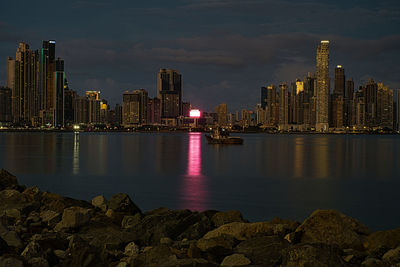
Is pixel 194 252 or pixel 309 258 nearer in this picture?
pixel 309 258

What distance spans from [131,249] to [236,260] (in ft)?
8.59

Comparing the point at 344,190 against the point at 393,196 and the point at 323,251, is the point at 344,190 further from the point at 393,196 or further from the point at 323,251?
the point at 323,251

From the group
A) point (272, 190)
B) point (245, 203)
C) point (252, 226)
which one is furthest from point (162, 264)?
point (272, 190)

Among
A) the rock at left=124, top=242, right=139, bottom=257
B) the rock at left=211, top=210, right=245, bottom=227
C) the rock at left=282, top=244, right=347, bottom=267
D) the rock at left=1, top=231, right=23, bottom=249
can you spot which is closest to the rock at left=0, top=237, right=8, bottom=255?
the rock at left=1, top=231, right=23, bottom=249

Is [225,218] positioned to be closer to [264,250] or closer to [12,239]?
[264,250]

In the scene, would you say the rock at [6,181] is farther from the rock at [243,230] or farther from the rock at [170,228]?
the rock at [243,230]

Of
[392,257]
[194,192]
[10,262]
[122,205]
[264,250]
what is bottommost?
[194,192]

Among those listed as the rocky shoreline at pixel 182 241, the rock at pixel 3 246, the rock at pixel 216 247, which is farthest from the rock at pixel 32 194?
the rock at pixel 216 247

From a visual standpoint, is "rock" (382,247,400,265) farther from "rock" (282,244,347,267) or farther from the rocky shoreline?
"rock" (282,244,347,267)

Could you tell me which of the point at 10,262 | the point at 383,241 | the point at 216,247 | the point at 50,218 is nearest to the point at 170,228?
the point at 216,247

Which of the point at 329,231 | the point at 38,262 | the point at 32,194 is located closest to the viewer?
the point at 38,262

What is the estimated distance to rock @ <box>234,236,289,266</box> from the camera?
8406 mm

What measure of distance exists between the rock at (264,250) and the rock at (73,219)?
15.2ft

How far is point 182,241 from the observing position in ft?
34.4
